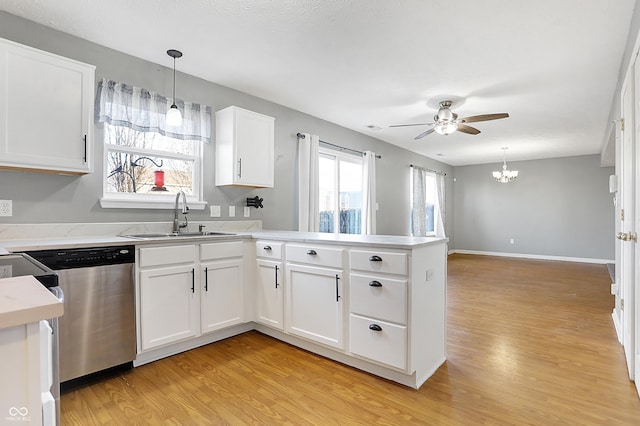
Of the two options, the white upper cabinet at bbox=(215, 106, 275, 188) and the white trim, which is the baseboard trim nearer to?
the white trim

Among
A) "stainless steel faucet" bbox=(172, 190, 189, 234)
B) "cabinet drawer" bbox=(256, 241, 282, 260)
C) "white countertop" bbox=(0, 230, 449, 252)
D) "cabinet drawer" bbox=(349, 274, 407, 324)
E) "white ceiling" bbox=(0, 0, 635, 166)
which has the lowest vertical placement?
"cabinet drawer" bbox=(349, 274, 407, 324)

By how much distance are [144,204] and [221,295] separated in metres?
1.06

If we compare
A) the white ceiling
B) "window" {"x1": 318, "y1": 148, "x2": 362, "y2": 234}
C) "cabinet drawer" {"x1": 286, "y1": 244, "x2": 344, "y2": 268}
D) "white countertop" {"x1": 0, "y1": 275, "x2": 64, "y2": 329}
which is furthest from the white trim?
"white countertop" {"x1": 0, "y1": 275, "x2": 64, "y2": 329}

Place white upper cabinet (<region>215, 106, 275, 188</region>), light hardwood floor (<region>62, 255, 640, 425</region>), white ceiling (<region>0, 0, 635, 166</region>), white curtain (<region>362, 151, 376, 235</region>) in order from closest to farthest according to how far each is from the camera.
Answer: light hardwood floor (<region>62, 255, 640, 425</region>), white ceiling (<region>0, 0, 635, 166</region>), white upper cabinet (<region>215, 106, 275, 188</region>), white curtain (<region>362, 151, 376, 235</region>)

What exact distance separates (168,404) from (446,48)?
3296 millimetres

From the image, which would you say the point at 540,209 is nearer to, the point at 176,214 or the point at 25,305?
the point at 176,214

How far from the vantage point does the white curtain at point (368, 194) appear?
5.59 m

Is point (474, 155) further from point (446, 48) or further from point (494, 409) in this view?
point (494, 409)

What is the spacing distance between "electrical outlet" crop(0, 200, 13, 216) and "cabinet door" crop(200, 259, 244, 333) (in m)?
1.34

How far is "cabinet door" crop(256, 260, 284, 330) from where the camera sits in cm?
288

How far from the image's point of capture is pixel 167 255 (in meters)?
2.54

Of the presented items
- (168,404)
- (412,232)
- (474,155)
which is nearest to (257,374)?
(168,404)

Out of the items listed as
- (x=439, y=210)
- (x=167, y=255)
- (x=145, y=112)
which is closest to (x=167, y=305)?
(x=167, y=255)

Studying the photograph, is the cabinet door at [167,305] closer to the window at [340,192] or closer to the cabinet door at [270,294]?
the cabinet door at [270,294]
